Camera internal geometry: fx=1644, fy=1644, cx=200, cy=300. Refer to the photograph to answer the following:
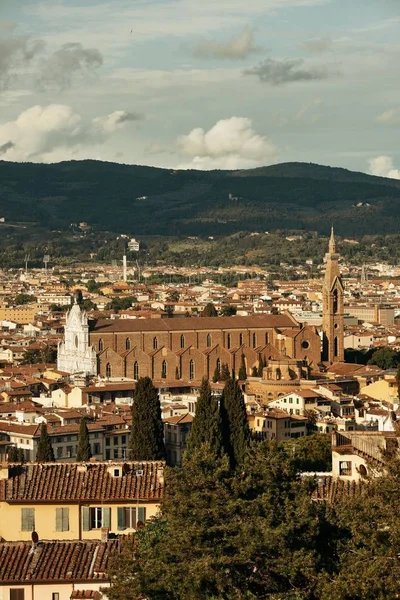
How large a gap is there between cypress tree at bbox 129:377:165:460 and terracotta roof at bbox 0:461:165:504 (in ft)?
73.3

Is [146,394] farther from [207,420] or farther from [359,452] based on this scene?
[359,452]

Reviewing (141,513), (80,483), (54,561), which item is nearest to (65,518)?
(80,483)

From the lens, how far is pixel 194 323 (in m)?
89.9

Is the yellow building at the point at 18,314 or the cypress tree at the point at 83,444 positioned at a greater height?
the yellow building at the point at 18,314

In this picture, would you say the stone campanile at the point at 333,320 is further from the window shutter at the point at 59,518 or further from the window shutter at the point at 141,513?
the window shutter at the point at 59,518

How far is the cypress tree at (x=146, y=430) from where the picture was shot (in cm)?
4712

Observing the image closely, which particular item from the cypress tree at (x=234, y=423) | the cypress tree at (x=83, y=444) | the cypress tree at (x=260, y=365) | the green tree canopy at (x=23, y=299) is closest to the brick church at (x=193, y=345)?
the cypress tree at (x=260, y=365)

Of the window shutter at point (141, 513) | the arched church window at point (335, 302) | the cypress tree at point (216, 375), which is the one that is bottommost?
the window shutter at point (141, 513)

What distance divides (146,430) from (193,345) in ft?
134

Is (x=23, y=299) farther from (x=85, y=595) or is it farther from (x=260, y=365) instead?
(x=85, y=595)

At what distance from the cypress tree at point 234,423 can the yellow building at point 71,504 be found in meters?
23.1

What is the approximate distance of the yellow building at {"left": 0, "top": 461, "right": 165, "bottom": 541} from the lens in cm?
2342

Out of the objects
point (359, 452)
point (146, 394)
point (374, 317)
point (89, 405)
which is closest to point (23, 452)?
point (146, 394)

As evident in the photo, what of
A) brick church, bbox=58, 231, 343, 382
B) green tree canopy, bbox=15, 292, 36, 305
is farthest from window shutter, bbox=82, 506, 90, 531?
green tree canopy, bbox=15, 292, 36, 305
